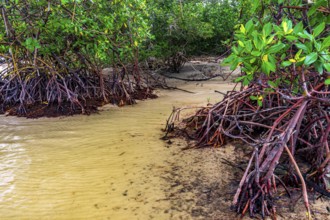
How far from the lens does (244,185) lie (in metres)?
1.91

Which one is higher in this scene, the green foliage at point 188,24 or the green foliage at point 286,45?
the green foliage at point 188,24

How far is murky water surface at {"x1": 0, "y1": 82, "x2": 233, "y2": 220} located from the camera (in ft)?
7.04

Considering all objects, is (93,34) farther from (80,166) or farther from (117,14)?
(80,166)

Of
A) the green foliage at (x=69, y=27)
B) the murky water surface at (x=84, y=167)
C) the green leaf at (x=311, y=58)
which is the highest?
the green foliage at (x=69, y=27)

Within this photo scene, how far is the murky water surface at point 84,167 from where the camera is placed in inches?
84.4

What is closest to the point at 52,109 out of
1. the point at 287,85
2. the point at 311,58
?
the point at 287,85

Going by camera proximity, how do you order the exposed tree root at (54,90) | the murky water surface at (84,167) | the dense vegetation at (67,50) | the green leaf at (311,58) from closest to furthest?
1. the green leaf at (311,58)
2. the murky water surface at (84,167)
3. the dense vegetation at (67,50)
4. the exposed tree root at (54,90)

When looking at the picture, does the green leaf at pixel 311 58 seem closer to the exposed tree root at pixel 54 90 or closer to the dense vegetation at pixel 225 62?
the dense vegetation at pixel 225 62

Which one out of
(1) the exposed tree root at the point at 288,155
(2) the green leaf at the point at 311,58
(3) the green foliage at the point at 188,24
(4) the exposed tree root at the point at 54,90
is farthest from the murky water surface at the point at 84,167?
(3) the green foliage at the point at 188,24

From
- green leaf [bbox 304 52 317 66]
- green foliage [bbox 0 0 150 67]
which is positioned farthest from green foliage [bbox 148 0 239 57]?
green leaf [bbox 304 52 317 66]

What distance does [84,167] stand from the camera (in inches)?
112

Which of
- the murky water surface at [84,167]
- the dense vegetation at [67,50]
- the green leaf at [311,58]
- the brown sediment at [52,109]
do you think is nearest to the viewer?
the green leaf at [311,58]

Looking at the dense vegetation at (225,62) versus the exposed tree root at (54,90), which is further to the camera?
the exposed tree root at (54,90)

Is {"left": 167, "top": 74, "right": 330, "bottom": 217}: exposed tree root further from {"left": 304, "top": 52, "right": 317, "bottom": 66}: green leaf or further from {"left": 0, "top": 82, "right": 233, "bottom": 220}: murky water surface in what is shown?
{"left": 0, "top": 82, "right": 233, "bottom": 220}: murky water surface
